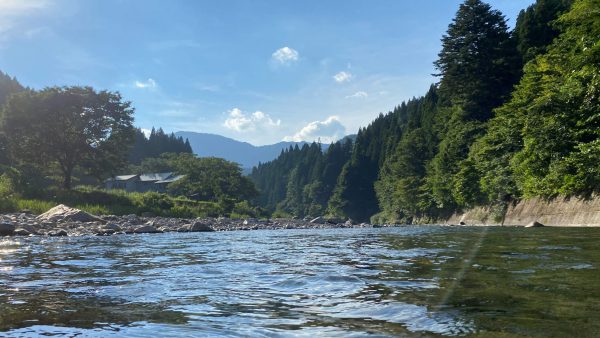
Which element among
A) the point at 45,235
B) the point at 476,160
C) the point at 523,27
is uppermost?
the point at 523,27

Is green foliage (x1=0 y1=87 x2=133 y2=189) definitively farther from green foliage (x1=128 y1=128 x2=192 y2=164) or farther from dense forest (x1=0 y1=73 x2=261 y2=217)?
green foliage (x1=128 y1=128 x2=192 y2=164)

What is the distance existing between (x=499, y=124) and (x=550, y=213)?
420 inches

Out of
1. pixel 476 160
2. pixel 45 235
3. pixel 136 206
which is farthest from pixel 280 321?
pixel 476 160

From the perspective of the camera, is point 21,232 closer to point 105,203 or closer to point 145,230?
point 145,230

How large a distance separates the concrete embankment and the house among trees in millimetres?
65718

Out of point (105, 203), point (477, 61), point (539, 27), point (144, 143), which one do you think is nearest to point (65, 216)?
point (105, 203)

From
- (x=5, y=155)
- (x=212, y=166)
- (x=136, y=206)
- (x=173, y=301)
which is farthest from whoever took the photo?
(x=212, y=166)

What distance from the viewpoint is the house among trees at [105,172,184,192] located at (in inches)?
3346

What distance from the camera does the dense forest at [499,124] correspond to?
21375mm

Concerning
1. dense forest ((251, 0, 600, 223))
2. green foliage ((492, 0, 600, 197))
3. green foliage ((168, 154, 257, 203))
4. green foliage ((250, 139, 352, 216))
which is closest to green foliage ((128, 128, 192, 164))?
green foliage ((250, 139, 352, 216))

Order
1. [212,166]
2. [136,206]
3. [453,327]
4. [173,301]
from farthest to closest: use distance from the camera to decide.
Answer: [212,166]
[136,206]
[173,301]
[453,327]

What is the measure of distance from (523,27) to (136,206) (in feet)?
151

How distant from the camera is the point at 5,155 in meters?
47.3

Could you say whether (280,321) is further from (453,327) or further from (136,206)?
(136,206)
